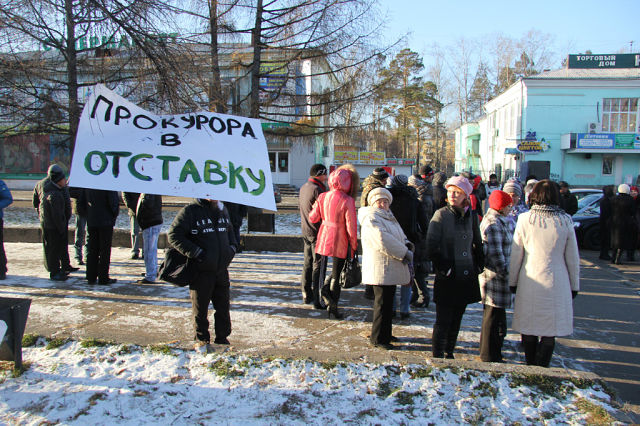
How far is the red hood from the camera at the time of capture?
5238mm

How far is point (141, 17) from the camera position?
16.2ft

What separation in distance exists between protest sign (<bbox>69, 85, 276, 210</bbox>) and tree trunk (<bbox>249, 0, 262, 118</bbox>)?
6678mm

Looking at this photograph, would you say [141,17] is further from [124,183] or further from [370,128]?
[370,128]

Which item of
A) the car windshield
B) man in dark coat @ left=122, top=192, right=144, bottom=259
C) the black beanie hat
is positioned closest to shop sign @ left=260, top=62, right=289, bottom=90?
man in dark coat @ left=122, top=192, right=144, bottom=259

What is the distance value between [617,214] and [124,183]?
390 inches

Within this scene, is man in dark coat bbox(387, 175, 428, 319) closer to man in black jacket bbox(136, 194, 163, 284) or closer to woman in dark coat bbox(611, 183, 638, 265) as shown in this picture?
man in black jacket bbox(136, 194, 163, 284)

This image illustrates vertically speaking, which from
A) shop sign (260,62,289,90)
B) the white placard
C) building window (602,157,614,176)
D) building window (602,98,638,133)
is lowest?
the white placard

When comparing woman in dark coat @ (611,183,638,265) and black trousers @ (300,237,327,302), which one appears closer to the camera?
black trousers @ (300,237,327,302)

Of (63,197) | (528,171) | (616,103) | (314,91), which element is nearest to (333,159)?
(528,171)

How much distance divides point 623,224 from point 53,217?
1101 centimetres

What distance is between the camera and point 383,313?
14.6 ft

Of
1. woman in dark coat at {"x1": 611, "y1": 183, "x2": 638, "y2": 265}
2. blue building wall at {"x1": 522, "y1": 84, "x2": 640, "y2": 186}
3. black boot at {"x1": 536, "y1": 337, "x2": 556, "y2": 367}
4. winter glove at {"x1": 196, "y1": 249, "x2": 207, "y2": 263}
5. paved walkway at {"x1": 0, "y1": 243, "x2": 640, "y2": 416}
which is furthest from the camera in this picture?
blue building wall at {"x1": 522, "y1": 84, "x2": 640, "y2": 186}

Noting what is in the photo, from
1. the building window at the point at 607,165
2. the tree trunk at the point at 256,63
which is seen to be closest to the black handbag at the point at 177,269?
the tree trunk at the point at 256,63

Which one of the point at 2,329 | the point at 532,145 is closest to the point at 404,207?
the point at 2,329
